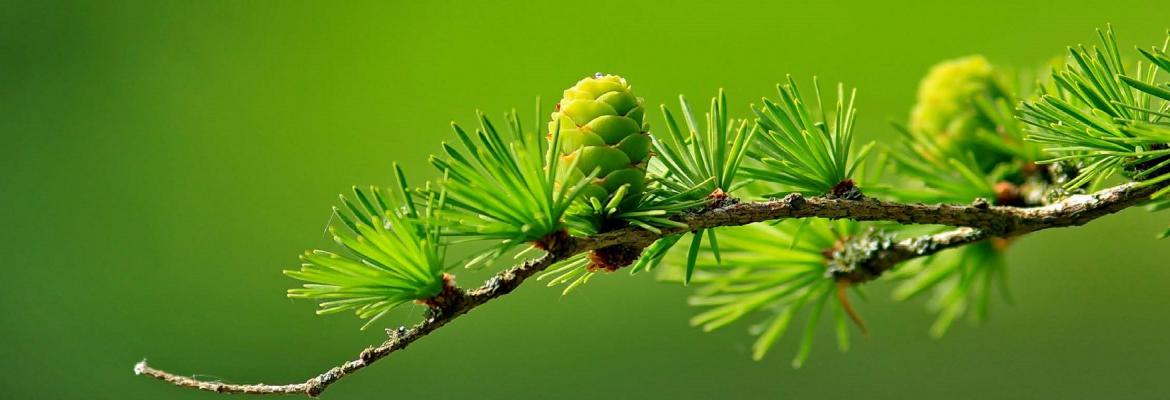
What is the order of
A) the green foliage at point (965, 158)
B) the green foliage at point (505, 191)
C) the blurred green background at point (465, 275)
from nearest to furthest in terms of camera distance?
the green foliage at point (505, 191) < the green foliage at point (965, 158) < the blurred green background at point (465, 275)

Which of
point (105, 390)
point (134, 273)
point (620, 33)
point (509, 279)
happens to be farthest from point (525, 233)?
point (105, 390)

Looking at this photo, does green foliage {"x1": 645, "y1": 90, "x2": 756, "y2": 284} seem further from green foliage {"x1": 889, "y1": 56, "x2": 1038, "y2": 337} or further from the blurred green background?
the blurred green background

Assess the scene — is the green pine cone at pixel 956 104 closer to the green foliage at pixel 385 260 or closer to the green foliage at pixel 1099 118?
the green foliage at pixel 1099 118

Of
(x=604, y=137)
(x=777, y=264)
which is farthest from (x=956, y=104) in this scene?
(x=604, y=137)

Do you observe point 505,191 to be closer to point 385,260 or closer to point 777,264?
point 385,260

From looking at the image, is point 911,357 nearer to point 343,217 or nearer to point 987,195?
point 987,195

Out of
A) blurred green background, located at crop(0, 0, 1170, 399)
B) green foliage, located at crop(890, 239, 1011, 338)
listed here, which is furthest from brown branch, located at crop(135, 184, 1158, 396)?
blurred green background, located at crop(0, 0, 1170, 399)

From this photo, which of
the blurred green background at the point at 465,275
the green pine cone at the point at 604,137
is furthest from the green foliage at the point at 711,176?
the blurred green background at the point at 465,275
